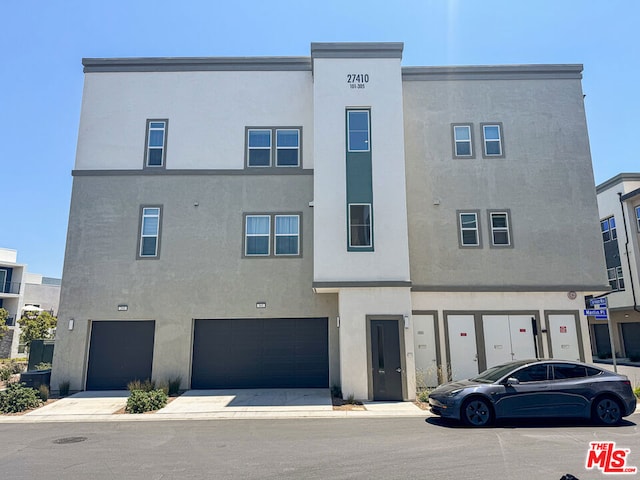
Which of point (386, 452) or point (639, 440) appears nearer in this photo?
point (386, 452)

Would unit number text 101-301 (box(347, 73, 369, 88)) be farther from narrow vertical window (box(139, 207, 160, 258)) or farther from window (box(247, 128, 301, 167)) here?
narrow vertical window (box(139, 207, 160, 258))

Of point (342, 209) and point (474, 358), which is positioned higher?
point (342, 209)

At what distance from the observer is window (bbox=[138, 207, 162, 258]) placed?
604 inches

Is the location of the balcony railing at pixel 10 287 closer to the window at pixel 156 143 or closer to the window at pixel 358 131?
the window at pixel 156 143

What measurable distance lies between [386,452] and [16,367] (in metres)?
18.4

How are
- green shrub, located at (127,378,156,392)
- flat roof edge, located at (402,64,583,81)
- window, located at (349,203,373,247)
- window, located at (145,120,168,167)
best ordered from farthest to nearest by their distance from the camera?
flat roof edge, located at (402,64,583,81)
window, located at (145,120,168,167)
window, located at (349,203,373,247)
green shrub, located at (127,378,156,392)

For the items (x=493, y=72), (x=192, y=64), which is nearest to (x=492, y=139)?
(x=493, y=72)

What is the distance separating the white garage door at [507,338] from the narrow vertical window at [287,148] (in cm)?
912

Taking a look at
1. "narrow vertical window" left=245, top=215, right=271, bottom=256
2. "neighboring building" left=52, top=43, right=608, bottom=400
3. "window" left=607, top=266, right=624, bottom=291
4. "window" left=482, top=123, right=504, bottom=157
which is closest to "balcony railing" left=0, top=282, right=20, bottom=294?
"neighboring building" left=52, top=43, right=608, bottom=400

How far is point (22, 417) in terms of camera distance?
11.0 metres

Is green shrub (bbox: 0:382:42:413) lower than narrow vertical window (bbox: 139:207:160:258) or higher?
lower

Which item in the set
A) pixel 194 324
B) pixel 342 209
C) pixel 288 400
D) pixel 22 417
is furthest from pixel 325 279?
pixel 22 417

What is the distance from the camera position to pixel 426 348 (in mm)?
14375

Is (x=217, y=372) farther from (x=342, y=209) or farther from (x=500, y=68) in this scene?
(x=500, y=68)
